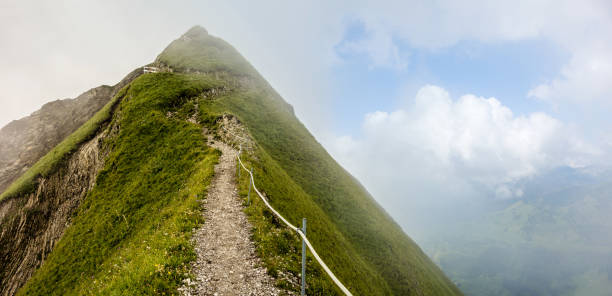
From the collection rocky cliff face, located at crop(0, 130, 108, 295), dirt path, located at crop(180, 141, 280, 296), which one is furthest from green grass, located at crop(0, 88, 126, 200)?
dirt path, located at crop(180, 141, 280, 296)

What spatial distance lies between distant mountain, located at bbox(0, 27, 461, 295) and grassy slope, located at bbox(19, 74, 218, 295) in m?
0.13

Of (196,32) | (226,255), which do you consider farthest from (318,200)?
(196,32)

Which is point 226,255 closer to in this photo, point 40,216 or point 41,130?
point 40,216

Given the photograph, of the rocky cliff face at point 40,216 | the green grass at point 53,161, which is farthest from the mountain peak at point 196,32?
the rocky cliff face at point 40,216

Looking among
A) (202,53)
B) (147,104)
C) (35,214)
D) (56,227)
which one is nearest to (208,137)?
(147,104)

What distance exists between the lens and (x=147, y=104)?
153 feet

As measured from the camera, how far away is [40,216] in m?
36.9

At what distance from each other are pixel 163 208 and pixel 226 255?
14007 millimetres

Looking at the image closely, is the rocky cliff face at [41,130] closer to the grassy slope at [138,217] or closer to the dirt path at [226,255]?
the grassy slope at [138,217]

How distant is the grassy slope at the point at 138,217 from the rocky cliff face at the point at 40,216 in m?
3.70

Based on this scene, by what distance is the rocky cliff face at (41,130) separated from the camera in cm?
6462

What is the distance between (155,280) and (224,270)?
2994 millimetres

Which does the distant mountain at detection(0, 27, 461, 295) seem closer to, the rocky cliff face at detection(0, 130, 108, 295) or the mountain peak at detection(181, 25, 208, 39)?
the rocky cliff face at detection(0, 130, 108, 295)

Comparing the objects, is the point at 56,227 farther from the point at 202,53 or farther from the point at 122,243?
the point at 202,53
